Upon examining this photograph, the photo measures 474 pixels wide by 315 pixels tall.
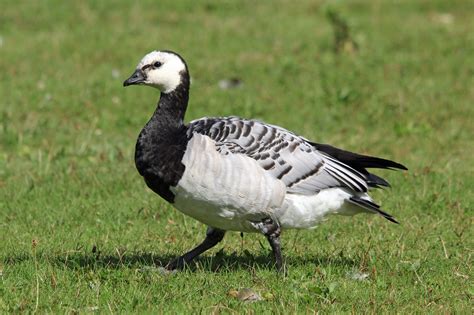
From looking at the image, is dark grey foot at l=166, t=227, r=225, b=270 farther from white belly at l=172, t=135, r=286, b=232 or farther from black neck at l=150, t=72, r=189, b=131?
black neck at l=150, t=72, r=189, b=131

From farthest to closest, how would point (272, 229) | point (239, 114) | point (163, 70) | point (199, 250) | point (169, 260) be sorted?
point (239, 114), point (169, 260), point (199, 250), point (163, 70), point (272, 229)

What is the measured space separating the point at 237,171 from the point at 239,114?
566cm

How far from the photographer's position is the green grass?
249 inches

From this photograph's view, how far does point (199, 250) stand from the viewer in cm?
721

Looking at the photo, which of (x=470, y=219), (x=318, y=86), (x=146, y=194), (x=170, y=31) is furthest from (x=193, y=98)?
(x=470, y=219)

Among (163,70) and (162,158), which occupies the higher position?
(163,70)

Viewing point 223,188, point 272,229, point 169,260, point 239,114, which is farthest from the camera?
point 239,114

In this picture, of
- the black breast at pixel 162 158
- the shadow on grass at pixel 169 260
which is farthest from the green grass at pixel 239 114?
the black breast at pixel 162 158

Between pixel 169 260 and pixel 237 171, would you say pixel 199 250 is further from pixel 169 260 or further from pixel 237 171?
pixel 237 171

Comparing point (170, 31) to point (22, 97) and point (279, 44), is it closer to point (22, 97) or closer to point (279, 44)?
point (279, 44)

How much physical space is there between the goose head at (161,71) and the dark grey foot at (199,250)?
119 cm

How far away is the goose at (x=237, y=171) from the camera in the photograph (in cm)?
661

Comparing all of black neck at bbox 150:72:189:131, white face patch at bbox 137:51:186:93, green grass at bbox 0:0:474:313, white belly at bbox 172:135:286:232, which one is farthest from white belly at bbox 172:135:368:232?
white face patch at bbox 137:51:186:93

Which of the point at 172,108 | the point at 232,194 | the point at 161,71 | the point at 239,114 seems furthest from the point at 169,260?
the point at 239,114
